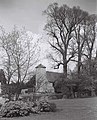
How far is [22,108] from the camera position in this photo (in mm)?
6316

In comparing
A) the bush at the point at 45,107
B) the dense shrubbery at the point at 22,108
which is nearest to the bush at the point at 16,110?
the dense shrubbery at the point at 22,108

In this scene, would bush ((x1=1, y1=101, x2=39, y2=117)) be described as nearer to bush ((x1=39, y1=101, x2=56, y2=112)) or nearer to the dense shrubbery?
the dense shrubbery

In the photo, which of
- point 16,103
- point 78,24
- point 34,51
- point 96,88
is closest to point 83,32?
point 78,24

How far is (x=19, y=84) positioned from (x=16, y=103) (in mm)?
1058

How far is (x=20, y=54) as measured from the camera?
7762 mm

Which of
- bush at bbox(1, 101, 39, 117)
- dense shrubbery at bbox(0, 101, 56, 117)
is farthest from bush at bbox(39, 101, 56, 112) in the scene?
bush at bbox(1, 101, 39, 117)

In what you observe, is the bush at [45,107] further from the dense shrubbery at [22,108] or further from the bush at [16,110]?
the bush at [16,110]

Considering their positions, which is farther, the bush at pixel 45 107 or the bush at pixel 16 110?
the bush at pixel 45 107

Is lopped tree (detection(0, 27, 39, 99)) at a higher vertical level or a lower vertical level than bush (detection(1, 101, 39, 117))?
higher

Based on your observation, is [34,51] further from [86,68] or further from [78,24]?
[86,68]

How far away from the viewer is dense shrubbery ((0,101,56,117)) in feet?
20.2

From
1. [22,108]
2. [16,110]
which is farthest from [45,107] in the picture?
[16,110]

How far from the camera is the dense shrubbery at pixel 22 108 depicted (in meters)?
6.16

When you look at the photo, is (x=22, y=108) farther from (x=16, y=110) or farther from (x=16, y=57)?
(x=16, y=57)
